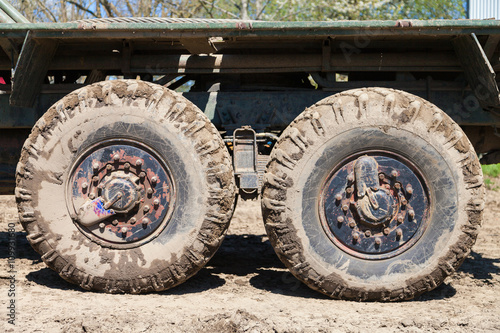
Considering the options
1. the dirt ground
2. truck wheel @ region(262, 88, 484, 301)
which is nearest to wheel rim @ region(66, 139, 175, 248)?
the dirt ground

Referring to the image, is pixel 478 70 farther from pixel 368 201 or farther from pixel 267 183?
pixel 267 183

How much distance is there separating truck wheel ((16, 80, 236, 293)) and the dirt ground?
0.24 m

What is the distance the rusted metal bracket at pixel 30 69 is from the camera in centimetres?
368

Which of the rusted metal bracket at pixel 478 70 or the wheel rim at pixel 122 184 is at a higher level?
the rusted metal bracket at pixel 478 70

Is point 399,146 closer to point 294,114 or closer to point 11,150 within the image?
point 294,114

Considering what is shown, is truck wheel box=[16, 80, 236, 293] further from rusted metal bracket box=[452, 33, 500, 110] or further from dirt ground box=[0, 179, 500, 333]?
rusted metal bracket box=[452, 33, 500, 110]

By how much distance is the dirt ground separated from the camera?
299 centimetres

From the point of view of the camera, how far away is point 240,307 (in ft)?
10.8

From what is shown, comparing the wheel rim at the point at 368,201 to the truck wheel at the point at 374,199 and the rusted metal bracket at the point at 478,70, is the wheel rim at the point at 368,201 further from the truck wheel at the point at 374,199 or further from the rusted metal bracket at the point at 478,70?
the rusted metal bracket at the point at 478,70

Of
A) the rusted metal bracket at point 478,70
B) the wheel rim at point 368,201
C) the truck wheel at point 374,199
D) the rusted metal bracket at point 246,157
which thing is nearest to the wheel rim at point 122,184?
the rusted metal bracket at point 246,157

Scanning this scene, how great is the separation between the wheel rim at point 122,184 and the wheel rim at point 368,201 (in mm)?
1082

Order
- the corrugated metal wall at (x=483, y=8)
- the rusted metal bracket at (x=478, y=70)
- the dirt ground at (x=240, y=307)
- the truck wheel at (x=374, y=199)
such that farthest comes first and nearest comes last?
the corrugated metal wall at (x=483, y=8)
the rusted metal bracket at (x=478, y=70)
the truck wheel at (x=374, y=199)
the dirt ground at (x=240, y=307)

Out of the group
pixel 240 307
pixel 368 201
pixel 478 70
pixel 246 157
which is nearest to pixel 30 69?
pixel 246 157

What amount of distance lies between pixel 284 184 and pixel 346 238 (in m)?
0.54
